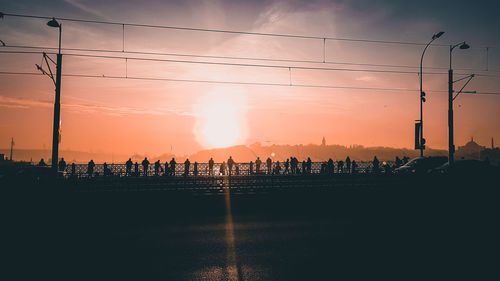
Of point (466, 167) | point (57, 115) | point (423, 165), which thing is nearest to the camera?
point (57, 115)

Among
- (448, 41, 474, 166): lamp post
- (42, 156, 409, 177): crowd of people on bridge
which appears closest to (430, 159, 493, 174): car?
(448, 41, 474, 166): lamp post

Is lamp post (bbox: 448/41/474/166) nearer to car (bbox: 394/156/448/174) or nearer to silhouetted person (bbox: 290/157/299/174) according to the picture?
car (bbox: 394/156/448/174)

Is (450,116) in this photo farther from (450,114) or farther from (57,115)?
(57,115)

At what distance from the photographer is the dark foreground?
656cm

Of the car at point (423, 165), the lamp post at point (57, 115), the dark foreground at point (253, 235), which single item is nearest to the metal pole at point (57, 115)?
the lamp post at point (57, 115)

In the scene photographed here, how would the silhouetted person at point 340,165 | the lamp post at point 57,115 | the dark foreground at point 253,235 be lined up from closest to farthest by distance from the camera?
the dark foreground at point 253,235 → the lamp post at point 57,115 → the silhouetted person at point 340,165

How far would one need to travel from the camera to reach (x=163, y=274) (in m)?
6.36

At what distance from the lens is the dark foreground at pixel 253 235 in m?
6.56

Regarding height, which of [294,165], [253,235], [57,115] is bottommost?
[253,235]

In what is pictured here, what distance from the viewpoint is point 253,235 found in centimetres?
953

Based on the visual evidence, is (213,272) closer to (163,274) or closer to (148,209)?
(163,274)

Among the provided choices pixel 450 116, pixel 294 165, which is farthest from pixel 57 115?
pixel 450 116

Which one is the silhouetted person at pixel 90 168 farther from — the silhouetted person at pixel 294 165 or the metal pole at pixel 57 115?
the silhouetted person at pixel 294 165

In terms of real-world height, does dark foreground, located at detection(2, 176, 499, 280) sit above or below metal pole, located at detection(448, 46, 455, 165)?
below
